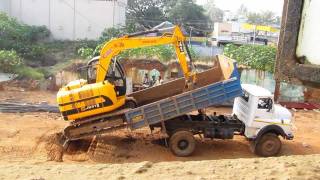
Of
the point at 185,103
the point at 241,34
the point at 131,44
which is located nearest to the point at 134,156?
the point at 185,103

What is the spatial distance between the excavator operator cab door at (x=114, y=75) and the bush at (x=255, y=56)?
10803 millimetres

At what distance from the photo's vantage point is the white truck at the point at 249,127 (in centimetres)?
1184

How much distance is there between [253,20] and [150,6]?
33934 mm

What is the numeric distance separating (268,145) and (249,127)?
810mm

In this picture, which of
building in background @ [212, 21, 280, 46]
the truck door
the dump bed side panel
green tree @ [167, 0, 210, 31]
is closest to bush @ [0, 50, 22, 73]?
the dump bed side panel

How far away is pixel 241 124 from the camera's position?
12.2m

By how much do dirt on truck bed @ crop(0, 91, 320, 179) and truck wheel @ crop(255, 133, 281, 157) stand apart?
333mm

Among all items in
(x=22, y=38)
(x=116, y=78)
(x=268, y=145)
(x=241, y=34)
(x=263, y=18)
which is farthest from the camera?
(x=263, y=18)

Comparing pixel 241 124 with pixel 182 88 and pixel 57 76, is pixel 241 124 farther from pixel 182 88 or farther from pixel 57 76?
pixel 57 76

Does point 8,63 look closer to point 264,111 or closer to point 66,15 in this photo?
point 66,15

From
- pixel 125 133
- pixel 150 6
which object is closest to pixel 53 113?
pixel 125 133

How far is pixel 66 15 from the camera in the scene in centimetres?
3416

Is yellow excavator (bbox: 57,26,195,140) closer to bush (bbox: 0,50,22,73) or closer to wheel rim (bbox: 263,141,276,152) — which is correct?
wheel rim (bbox: 263,141,276,152)

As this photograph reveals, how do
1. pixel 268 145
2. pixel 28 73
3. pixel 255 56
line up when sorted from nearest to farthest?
pixel 268 145, pixel 255 56, pixel 28 73
